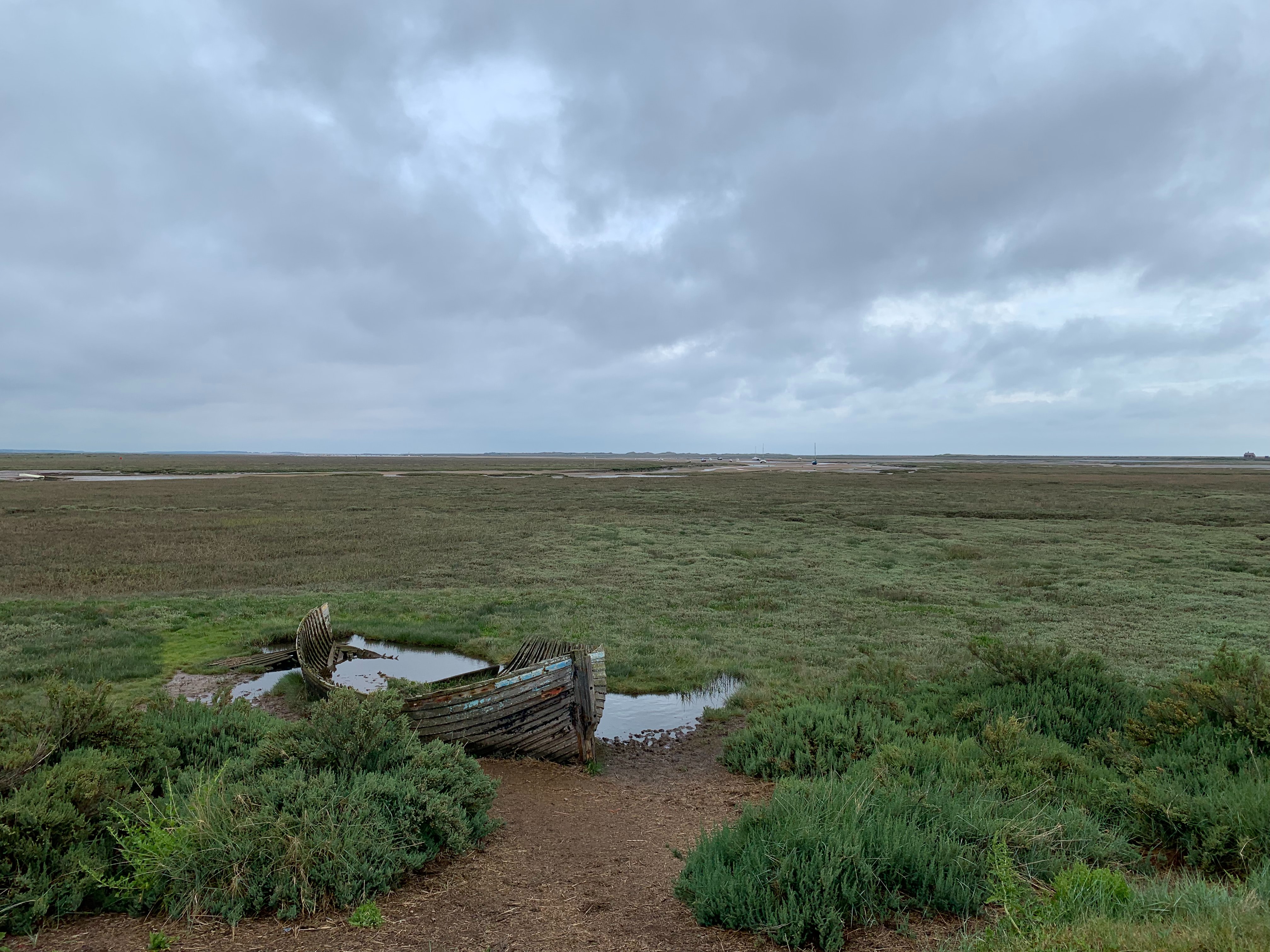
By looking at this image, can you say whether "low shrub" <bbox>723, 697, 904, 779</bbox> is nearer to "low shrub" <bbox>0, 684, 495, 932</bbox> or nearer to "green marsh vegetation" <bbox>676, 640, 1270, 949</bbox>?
"green marsh vegetation" <bbox>676, 640, 1270, 949</bbox>

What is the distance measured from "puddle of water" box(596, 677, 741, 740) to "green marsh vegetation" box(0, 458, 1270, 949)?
468 millimetres

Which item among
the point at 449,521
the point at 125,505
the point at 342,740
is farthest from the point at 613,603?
the point at 125,505

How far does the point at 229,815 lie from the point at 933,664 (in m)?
12.5

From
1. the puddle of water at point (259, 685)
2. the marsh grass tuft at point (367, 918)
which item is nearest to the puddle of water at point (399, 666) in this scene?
the puddle of water at point (259, 685)

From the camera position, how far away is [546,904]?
5859mm

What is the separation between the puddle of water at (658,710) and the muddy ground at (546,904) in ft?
8.64

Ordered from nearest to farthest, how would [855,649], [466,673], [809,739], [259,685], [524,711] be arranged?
[524,711]
[809,739]
[466,673]
[259,685]
[855,649]

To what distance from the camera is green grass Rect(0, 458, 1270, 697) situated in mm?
15961

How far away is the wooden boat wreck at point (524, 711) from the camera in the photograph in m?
9.39

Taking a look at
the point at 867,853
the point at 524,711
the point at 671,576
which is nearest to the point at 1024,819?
the point at 867,853

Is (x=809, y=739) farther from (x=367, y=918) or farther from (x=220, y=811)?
(x=220, y=811)

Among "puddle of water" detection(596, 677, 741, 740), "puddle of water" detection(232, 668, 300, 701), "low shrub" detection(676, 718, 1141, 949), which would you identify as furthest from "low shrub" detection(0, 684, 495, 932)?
"puddle of water" detection(232, 668, 300, 701)

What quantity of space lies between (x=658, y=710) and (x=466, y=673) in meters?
3.60

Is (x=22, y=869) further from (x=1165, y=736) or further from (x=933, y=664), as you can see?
(x=933, y=664)
